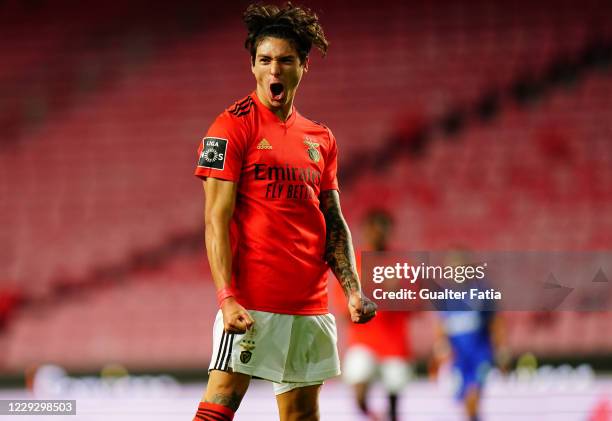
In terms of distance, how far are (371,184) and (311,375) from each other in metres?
→ 7.41

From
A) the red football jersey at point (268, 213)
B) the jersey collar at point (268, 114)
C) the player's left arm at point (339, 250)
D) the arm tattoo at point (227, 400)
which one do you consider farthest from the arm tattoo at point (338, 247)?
the arm tattoo at point (227, 400)

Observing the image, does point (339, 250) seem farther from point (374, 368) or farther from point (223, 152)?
point (374, 368)

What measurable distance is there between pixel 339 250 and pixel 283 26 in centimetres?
77

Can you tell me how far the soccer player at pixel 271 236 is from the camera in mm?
2939

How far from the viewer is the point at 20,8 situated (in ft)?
37.3

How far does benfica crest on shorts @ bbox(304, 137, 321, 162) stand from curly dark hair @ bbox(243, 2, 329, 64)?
0.87 feet

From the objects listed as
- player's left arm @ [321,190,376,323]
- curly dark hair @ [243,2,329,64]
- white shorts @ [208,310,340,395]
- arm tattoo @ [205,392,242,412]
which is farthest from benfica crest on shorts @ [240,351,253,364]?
curly dark hair @ [243,2,329,64]

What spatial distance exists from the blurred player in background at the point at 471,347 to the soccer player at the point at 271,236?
3.14 meters

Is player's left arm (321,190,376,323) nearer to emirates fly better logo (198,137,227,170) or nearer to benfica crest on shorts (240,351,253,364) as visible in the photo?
benfica crest on shorts (240,351,253,364)

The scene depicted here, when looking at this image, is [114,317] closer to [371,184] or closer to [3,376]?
[3,376]

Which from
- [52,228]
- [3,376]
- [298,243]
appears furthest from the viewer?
[52,228]

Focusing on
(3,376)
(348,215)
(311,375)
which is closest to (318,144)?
(311,375)

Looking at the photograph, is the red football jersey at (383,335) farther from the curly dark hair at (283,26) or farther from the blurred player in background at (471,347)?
the curly dark hair at (283,26)

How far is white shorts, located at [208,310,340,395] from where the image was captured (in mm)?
2957
